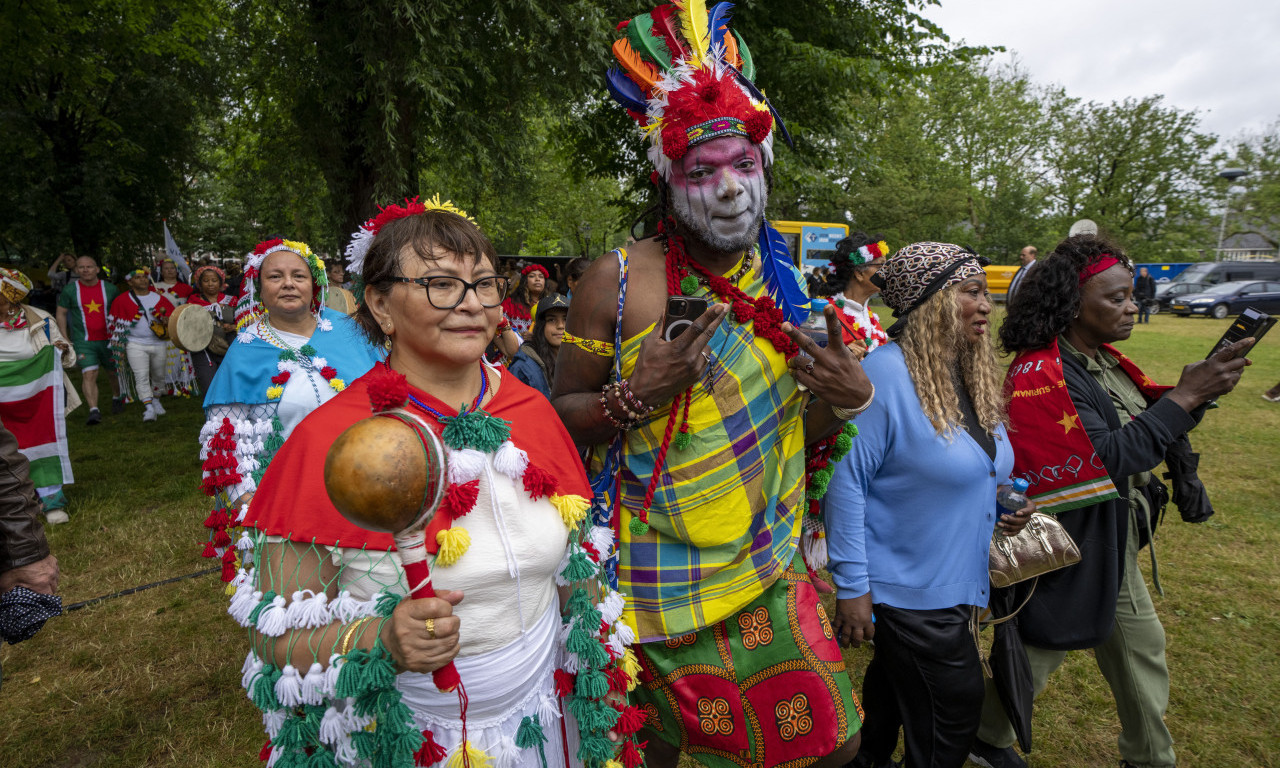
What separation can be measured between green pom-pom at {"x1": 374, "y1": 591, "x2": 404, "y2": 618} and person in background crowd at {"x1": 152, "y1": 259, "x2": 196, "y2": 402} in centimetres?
1005

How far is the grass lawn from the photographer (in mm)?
3494

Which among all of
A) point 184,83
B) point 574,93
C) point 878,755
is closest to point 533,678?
point 878,755

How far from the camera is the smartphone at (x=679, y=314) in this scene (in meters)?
2.15

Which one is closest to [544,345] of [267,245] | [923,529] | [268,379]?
[267,245]

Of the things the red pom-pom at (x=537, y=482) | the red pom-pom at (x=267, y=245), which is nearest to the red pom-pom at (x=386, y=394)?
the red pom-pom at (x=537, y=482)

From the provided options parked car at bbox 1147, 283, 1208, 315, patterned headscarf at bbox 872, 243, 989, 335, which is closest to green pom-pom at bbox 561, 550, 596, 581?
patterned headscarf at bbox 872, 243, 989, 335

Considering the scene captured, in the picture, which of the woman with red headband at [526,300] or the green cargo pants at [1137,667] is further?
the woman with red headband at [526,300]

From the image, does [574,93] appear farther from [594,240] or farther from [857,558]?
[594,240]

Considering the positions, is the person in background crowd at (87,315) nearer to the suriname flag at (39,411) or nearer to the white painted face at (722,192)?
the suriname flag at (39,411)

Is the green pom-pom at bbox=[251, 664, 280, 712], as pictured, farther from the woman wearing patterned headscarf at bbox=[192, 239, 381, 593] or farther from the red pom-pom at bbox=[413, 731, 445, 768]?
the woman wearing patterned headscarf at bbox=[192, 239, 381, 593]

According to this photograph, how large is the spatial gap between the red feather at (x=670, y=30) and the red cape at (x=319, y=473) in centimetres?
132

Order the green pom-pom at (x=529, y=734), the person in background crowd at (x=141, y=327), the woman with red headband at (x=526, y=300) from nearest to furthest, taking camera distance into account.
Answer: the green pom-pom at (x=529, y=734), the woman with red headband at (x=526, y=300), the person in background crowd at (x=141, y=327)

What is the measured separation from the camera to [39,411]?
6.39 m

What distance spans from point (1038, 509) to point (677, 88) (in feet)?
7.15
